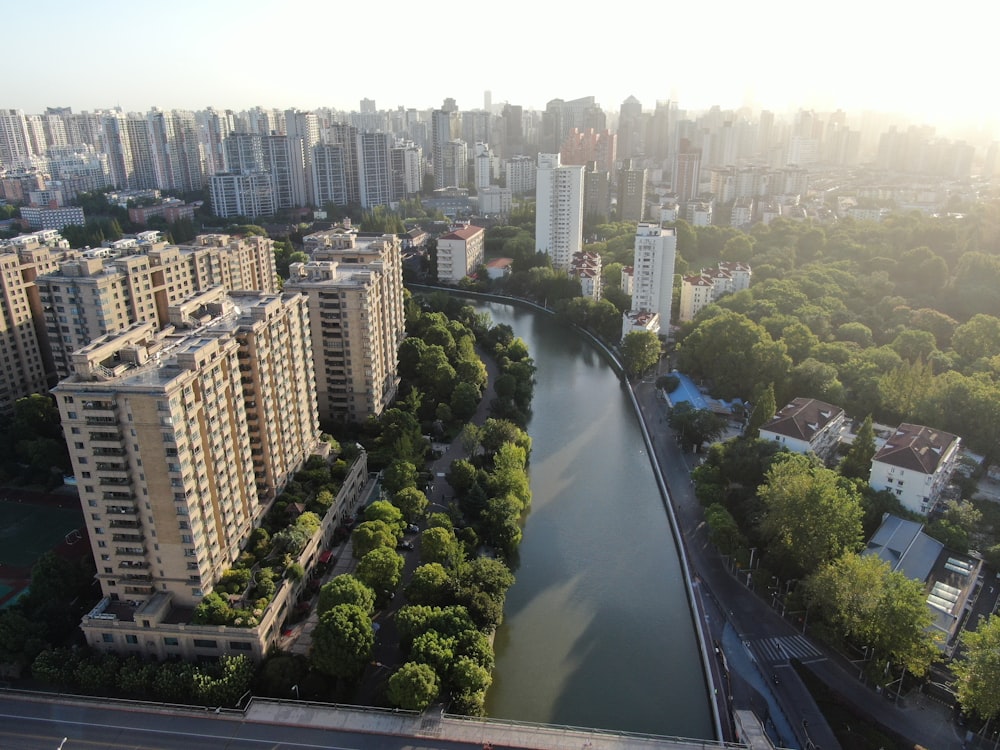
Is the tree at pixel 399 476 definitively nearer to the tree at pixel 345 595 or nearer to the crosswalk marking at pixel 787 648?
the tree at pixel 345 595

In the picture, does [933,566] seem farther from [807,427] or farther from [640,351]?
[640,351]

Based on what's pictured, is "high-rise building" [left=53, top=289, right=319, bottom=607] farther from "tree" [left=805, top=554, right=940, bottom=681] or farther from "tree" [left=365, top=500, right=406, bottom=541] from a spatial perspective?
"tree" [left=805, top=554, right=940, bottom=681]

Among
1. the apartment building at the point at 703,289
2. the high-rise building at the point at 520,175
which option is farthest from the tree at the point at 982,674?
the high-rise building at the point at 520,175

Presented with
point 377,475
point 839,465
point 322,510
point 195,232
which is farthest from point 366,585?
point 195,232

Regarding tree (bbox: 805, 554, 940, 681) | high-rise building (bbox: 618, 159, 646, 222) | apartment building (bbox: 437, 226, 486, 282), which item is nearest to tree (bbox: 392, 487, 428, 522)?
tree (bbox: 805, 554, 940, 681)

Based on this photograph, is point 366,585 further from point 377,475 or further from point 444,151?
point 444,151

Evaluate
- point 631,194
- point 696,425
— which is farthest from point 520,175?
point 696,425

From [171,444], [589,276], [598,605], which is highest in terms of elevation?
[171,444]

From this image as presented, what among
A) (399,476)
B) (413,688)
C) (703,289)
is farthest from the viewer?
(703,289)
